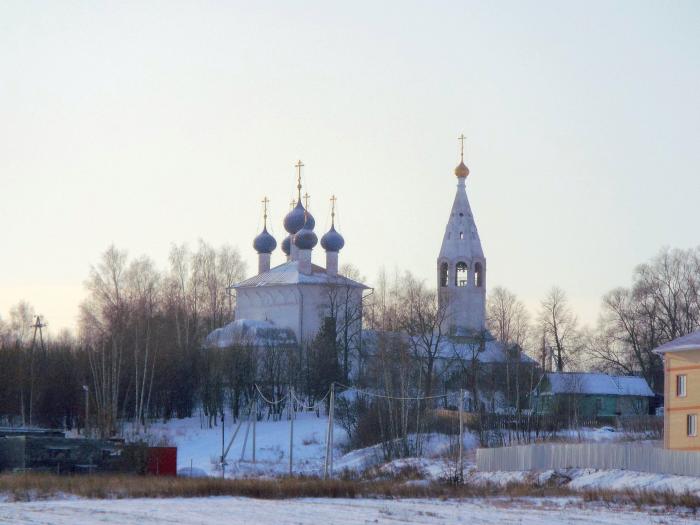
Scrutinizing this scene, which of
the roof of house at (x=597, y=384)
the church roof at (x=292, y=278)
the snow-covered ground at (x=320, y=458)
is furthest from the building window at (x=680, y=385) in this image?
the church roof at (x=292, y=278)

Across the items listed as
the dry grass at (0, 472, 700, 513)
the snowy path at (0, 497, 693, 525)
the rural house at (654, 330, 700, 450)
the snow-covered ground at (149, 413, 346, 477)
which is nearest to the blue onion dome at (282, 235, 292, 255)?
the snow-covered ground at (149, 413, 346, 477)

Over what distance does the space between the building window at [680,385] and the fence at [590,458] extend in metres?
5.76

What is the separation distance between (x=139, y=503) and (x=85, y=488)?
3.68 metres

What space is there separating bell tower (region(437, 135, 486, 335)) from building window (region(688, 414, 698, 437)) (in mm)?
22685

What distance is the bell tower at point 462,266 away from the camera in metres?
61.2

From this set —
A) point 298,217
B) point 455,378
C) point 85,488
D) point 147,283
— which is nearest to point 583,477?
point 85,488

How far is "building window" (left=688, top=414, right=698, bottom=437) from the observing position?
3844 cm

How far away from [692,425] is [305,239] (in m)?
22.5

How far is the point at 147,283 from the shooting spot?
63.3m

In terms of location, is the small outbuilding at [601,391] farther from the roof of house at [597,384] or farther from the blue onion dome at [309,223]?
the blue onion dome at [309,223]

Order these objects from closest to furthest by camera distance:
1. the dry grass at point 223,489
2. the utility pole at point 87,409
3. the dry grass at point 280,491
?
1. the dry grass at point 280,491
2. the dry grass at point 223,489
3. the utility pole at point 87,409

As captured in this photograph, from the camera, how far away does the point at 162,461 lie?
3703 cm

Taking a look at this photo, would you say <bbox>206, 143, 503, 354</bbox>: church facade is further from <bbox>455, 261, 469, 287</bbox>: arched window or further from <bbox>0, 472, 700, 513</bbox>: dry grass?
<bbox>0, 472, 700, 513</bbox>: dry grass

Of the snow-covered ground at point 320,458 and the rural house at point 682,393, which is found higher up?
the rural house at point 682,393
